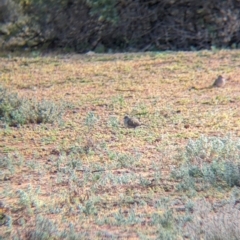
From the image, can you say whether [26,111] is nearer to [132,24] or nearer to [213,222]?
[213,222]

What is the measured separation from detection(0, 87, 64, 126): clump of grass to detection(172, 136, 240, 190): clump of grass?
193 centimetres

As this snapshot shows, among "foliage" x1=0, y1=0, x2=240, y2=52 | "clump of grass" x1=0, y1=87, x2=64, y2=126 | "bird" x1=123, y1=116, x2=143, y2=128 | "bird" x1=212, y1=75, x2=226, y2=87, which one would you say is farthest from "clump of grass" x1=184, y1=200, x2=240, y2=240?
"foliage" x1=0, y1=0, x2=240, y2=52

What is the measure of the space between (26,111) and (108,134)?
109 cm

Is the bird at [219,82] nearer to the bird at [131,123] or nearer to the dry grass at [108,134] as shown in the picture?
the dry grass at [108,134]

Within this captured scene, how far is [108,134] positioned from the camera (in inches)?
327

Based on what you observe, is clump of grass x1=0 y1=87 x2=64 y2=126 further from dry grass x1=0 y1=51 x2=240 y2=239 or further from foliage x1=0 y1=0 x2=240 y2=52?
foliage x1=0 y1=0 x2=240 y2=52

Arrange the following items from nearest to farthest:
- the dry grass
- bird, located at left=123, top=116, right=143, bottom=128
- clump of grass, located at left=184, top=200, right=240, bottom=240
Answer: clump of grass, located at left=184, top=200, right=240, bottom=240 < the dry grass < bird, located at left=123, top=116, right=143, bottom=128

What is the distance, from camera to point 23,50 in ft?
44.9

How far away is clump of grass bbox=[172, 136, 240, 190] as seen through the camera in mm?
6500

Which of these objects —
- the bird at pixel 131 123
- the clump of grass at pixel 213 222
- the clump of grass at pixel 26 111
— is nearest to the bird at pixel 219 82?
the bird at pixel 131 123

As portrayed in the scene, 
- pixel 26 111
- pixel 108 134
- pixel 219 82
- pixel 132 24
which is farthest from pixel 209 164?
pixel 132 24

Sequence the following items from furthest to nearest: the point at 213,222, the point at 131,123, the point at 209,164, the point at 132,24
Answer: the point at 132,24
the point at 131,123
the point at 209,164
the point at 213,222

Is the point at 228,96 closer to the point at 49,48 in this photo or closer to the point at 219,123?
the point at 219,123

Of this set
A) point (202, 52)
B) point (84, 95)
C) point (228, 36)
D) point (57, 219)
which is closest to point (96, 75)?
point (84, 95)
